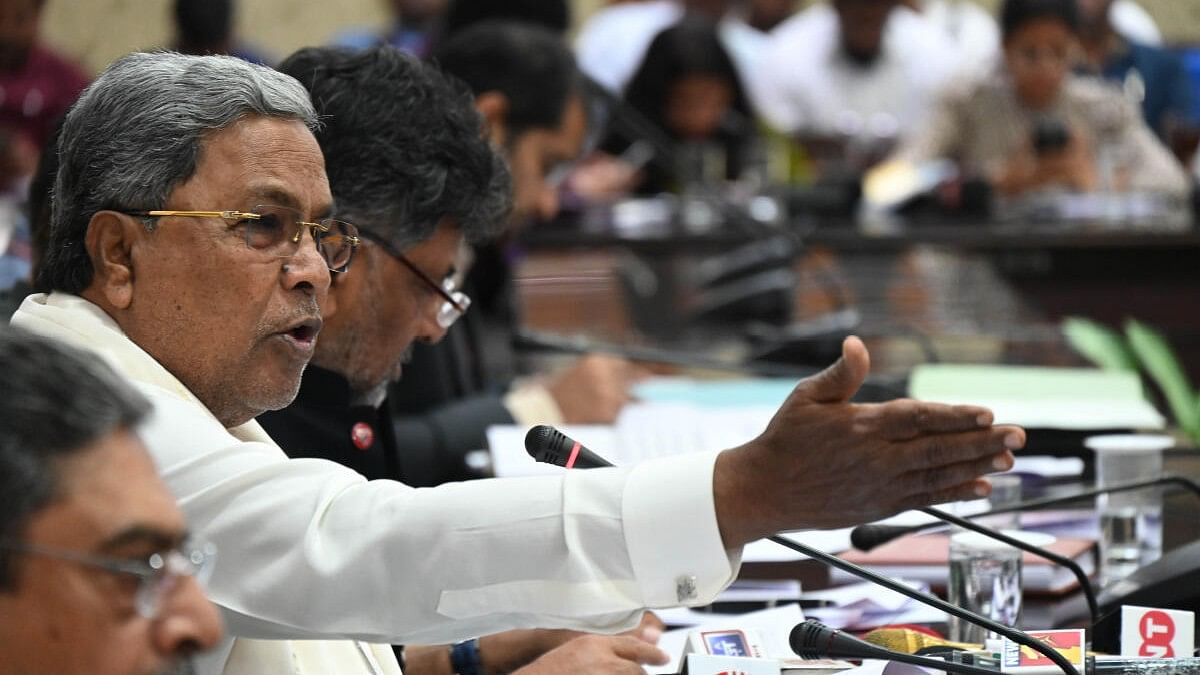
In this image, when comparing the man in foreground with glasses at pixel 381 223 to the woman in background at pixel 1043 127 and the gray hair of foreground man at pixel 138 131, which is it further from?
the woman in background at pixel 1043 127

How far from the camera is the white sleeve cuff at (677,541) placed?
128 cm

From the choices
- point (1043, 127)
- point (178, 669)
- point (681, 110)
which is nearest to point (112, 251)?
point (178, 669)

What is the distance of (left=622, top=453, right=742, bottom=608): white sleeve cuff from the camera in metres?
1.28

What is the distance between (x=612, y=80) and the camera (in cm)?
753

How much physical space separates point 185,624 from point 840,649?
67 centimetres

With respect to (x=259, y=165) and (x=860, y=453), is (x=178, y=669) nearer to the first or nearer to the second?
(x=860, y=453)

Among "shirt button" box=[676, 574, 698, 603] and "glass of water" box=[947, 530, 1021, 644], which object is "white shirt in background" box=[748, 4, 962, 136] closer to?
"glass of water" box=[947, 530, 1021, 644]

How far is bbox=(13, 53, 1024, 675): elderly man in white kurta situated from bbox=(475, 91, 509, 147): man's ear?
64.4 inches

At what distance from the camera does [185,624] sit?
103cm

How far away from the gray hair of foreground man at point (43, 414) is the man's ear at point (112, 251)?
496mm

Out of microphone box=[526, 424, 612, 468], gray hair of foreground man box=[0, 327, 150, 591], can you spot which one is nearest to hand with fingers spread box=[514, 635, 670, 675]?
microphone box=[526, 424, 612, 468]

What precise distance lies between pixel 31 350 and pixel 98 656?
185 mm

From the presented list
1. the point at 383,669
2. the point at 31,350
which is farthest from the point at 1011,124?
the point at 31,350

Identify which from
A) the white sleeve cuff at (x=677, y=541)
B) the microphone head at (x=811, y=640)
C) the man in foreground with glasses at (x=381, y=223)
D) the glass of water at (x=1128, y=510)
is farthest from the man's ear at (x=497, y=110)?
the white sleeve cuff at (x=677, y=541)
